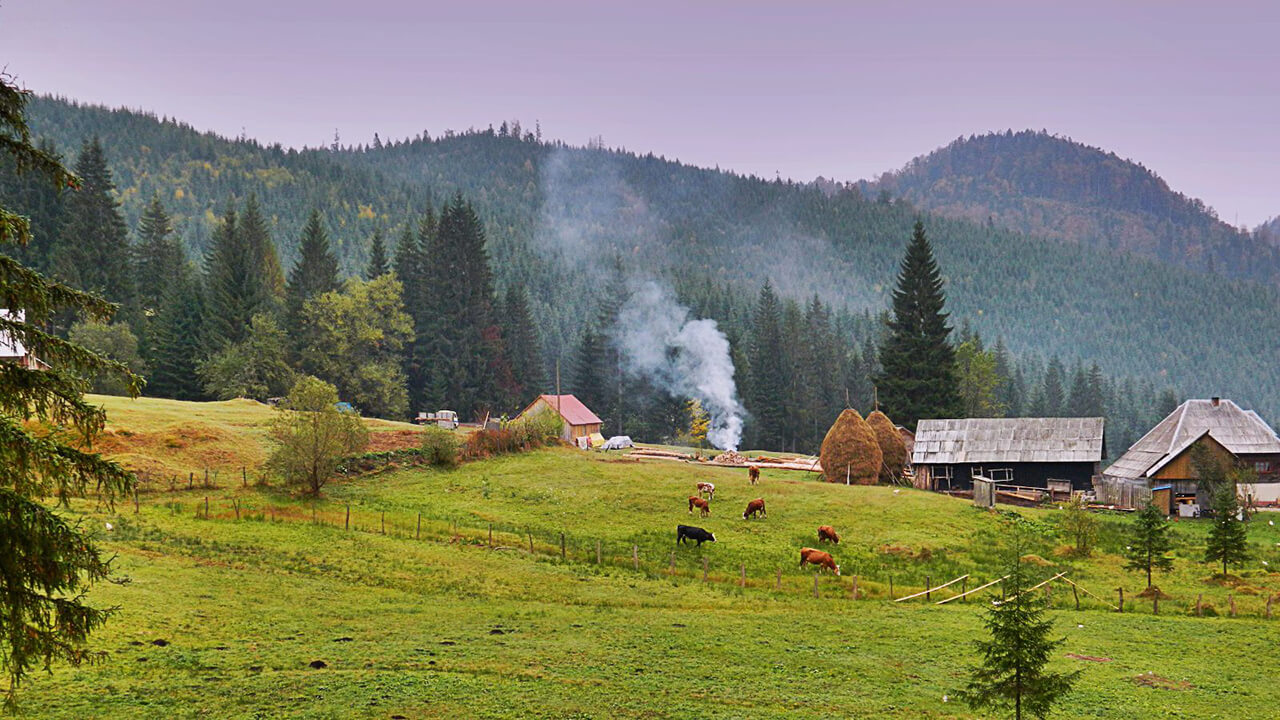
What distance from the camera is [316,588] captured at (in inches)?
1206

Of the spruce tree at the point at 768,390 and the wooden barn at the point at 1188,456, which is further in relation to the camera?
the spruce tree at the point at 768,390

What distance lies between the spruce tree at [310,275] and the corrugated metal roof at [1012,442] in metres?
63.0

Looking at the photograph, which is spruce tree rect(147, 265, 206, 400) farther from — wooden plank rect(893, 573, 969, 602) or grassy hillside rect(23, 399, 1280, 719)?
wooden plank rect(893, 573, 969, 602)

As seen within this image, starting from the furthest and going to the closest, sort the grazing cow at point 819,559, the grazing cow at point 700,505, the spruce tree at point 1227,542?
the grazing cow at point 700,505, the spruce tree at point 1227,542, the grazing cow at point 819,559

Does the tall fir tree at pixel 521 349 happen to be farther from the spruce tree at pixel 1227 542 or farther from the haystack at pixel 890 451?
the spruce tree at pixel 1227 542

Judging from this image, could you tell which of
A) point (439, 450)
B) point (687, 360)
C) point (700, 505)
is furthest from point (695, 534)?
point (687, 360)

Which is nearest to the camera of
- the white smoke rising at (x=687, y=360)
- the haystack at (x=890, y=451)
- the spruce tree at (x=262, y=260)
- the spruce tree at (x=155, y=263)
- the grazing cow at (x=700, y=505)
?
the grazing cow at (x=700, y=505)

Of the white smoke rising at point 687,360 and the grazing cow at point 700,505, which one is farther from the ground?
the white smoke rising at point 687,360

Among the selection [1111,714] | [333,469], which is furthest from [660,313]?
[1111,714]

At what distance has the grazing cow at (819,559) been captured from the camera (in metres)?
37.4

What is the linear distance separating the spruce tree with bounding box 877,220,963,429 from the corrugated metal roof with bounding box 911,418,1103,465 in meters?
20.5

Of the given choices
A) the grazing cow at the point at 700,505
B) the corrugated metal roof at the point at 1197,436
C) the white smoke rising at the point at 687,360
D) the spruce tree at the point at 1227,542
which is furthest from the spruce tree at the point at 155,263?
the spruce tree at the point at 1227,542

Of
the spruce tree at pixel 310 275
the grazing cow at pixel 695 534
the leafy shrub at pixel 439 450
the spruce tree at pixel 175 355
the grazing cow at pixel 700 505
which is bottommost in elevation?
the grazing cow at pixel 695 534

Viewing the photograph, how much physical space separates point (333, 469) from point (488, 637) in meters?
24.8
